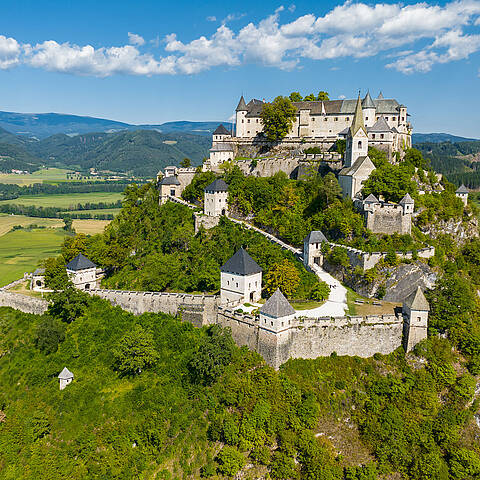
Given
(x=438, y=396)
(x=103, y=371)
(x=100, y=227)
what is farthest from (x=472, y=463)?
(x=100, y=227)

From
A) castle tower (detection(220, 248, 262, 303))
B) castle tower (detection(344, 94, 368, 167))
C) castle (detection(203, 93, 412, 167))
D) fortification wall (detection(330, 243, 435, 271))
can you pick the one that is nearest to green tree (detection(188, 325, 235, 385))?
castle tower (detection(220, 248, 262, 303))

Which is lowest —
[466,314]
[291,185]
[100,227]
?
[100,227]

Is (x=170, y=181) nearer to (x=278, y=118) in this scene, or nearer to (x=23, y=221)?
(x=278, y=118)

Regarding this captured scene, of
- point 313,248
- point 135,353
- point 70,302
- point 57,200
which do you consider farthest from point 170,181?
point 57,200

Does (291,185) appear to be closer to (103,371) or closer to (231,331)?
(231,331)

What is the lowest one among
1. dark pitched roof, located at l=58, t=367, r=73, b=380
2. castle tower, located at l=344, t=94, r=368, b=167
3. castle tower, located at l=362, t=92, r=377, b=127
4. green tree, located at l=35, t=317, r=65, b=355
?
dark pitched roof, located at l=58, t=367, r=73, b=380

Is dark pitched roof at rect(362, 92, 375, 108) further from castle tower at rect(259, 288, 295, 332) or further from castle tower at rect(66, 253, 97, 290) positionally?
castle tower at rect(66, 253, 97, 290)
